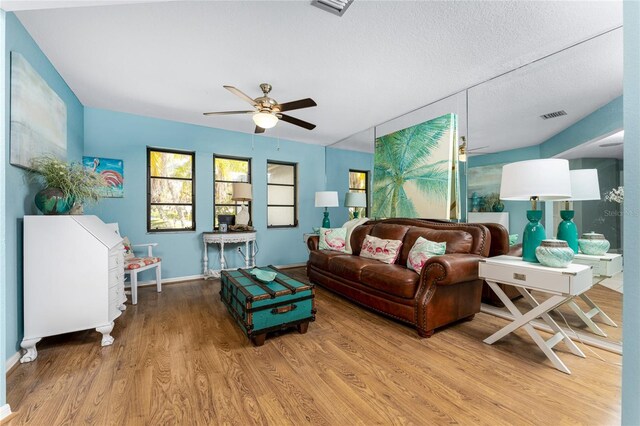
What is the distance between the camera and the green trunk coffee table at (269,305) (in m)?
2.09

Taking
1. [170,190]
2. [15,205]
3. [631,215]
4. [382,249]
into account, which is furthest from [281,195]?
[631,215]

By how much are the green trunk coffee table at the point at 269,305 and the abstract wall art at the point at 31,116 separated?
76.3 inches

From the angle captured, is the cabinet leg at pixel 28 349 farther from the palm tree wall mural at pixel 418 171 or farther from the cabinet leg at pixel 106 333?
the palm tree wall mural at pixel 418 171

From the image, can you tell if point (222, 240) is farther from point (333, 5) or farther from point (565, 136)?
point (565, 136)

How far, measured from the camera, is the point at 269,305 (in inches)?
84.3

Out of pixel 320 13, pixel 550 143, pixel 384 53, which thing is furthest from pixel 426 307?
pixel 320 13

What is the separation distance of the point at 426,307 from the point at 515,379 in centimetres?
71

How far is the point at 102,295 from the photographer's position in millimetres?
2070

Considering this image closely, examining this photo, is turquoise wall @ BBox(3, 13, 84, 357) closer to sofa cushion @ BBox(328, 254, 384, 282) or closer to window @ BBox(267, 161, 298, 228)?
sofa cushion @ BBox(328, 254, 384, 282)

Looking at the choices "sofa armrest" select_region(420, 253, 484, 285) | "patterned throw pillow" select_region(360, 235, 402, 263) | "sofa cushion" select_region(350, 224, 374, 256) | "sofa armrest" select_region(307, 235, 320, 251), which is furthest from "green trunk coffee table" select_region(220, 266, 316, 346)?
"sofa cushion" select_region(350, 224, 374, 256)

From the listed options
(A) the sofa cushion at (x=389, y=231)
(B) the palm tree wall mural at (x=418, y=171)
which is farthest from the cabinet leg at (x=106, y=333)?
(B) the palm tree wall mural at (x=418, y=171)

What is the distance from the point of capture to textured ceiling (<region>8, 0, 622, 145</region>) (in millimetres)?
1888

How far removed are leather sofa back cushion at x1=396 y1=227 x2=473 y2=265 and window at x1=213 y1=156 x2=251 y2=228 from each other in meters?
2.97

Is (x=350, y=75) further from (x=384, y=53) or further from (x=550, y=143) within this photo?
(x=550, y=143)
